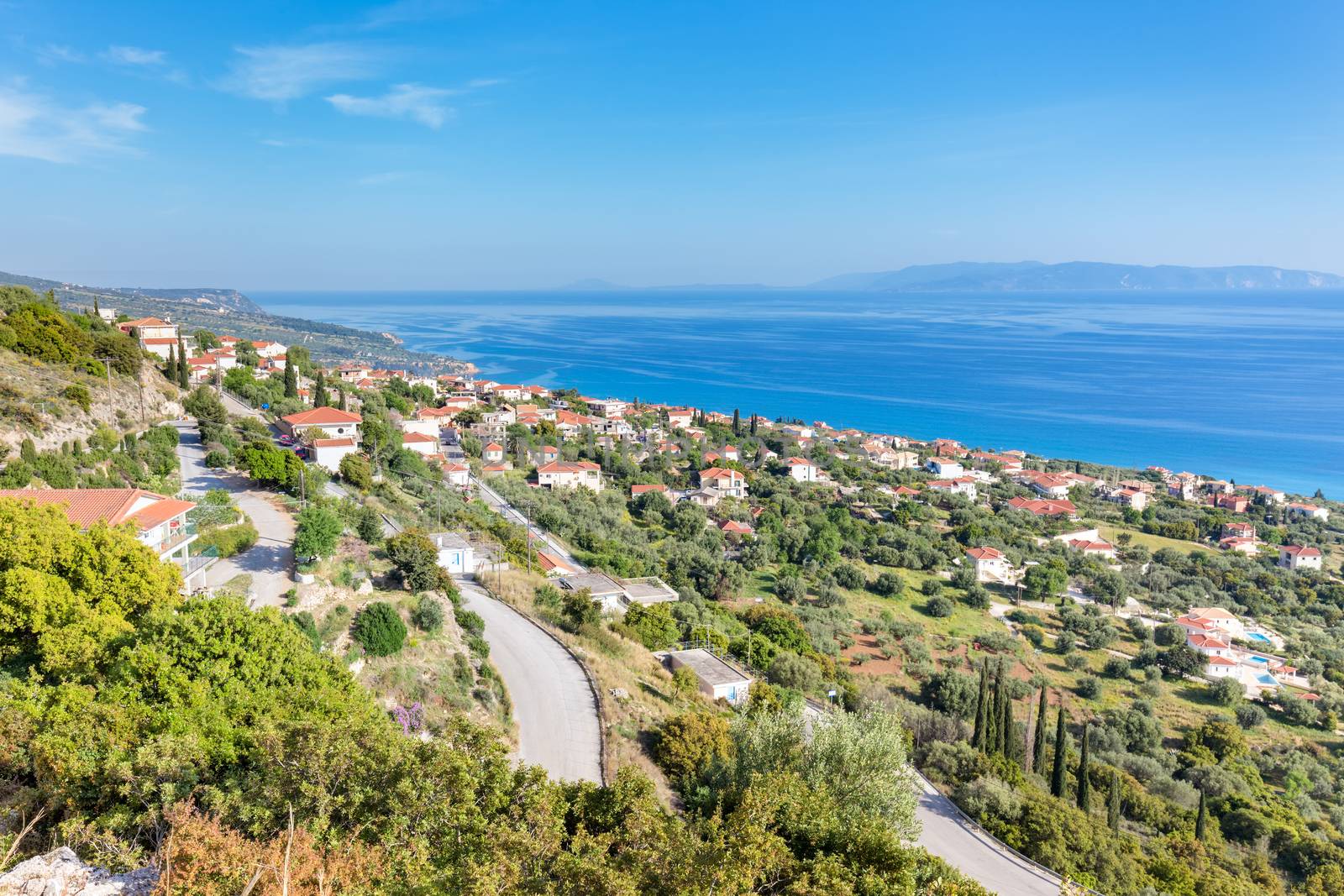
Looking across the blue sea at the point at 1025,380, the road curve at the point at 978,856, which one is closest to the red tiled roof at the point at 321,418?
the road curve at the point at 978,856

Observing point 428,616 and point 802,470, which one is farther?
point 802,470

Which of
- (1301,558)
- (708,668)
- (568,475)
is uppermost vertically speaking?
(568,475)

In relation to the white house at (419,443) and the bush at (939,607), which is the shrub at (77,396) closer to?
the white house at (419,443)

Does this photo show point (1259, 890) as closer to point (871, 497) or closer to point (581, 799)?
point (581, 799)

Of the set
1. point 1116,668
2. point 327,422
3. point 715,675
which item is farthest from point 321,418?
point 1116,668

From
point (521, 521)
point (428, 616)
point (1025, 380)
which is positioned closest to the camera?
point (428, 616)

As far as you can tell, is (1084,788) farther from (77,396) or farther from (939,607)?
(77,396)

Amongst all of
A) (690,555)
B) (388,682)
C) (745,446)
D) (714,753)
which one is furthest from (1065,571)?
(388,682)

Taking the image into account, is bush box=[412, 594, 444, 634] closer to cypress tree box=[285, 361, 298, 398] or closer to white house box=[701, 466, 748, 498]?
cypress tree box=[285, 361, 298, 398]
